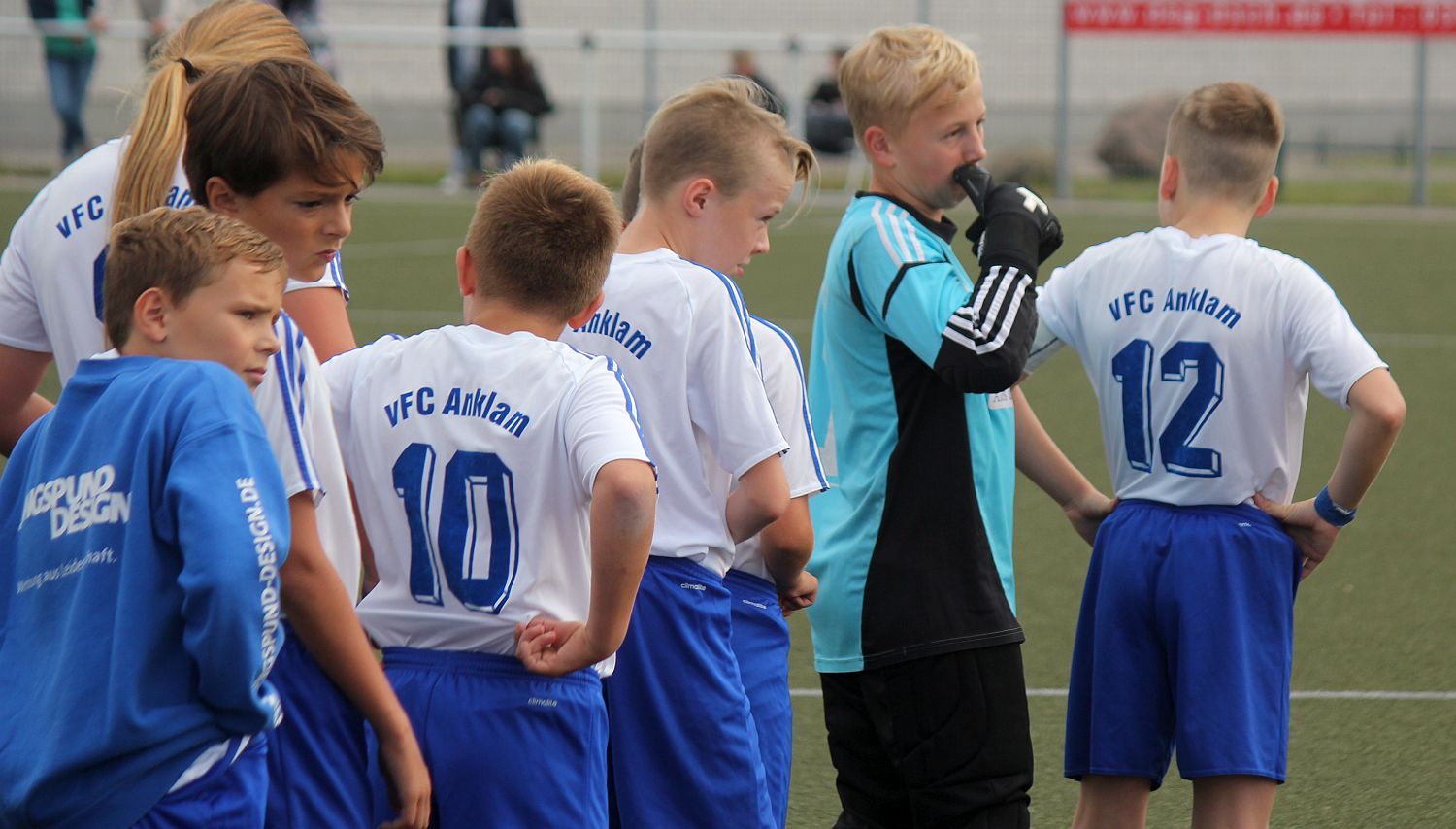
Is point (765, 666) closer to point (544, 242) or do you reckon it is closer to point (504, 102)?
point (544, 242)

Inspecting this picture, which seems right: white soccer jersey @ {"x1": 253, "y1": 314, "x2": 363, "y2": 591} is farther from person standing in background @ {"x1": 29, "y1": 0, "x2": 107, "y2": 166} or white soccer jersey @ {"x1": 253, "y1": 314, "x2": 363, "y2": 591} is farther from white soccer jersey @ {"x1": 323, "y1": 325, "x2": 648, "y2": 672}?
person standing in background @ {"x1": 29, "y1": 0, "x2": 107, "y2": 166}

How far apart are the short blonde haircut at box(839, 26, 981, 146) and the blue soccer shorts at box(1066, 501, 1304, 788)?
2.72 ft

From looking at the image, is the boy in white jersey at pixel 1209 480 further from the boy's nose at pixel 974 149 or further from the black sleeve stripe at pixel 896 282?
the black sleeve stripe at pixel 896 282

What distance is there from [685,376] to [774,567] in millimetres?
383

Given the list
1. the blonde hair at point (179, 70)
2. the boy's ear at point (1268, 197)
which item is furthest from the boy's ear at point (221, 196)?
the boy's ear at point (1268, 197)

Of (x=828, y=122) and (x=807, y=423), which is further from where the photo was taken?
(x=828, y=122)

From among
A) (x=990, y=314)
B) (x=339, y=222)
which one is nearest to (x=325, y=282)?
(x=339, y=222)

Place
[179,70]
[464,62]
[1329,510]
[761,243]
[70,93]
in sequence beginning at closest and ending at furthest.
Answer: [179,70] < [761,243] < [1329,510] < [70,93] < [464,62]

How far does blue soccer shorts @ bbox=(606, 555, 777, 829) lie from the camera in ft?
8.73

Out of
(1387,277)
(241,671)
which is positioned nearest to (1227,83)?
(241,671)

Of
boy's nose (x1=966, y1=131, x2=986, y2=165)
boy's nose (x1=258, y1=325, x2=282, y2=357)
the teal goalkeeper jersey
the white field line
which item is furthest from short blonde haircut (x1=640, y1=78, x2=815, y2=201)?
the white field line

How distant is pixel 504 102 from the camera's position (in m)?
17.4

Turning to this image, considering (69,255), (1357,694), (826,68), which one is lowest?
(1357,694)

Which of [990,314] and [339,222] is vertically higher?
[339,222]
